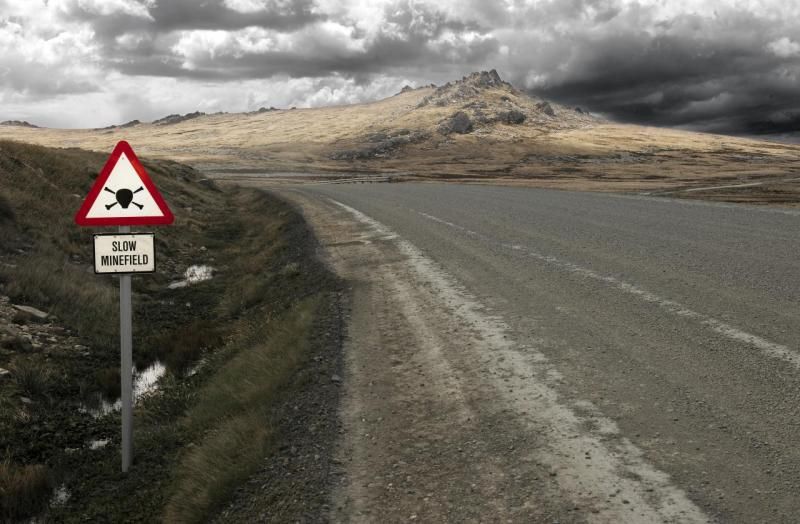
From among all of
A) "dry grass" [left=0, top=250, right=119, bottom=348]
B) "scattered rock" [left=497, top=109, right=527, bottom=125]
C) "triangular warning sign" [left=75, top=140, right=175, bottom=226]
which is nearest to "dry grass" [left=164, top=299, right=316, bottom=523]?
"triangular warning sign" [left=75, top=140, right=175, bottom=226]

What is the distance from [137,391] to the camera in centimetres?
793

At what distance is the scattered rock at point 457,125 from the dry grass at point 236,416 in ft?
Result: 576

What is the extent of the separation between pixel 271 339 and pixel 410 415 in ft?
10.5

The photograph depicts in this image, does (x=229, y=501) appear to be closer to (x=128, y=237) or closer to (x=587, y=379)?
(x=128, y=237)

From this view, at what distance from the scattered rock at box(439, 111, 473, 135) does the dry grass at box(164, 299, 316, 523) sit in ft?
576

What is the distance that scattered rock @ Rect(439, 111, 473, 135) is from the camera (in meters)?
180

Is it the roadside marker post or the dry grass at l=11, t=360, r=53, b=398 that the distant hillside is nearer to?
the dry grass at l=11, t=360, r=53, b=398

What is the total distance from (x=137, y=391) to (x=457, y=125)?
181m

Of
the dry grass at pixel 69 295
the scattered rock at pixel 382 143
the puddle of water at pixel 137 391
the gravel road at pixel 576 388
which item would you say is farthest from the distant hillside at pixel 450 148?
the gravel road at pixel 576 388

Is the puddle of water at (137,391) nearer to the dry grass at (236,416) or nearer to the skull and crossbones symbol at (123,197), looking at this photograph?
the dry grass at (236,416)

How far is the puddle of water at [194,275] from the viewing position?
44.3 ft

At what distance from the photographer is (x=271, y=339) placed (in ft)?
24.2

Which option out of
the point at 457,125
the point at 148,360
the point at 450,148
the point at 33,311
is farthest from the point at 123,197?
the point at 457,125

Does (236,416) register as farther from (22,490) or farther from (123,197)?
(123,197)
